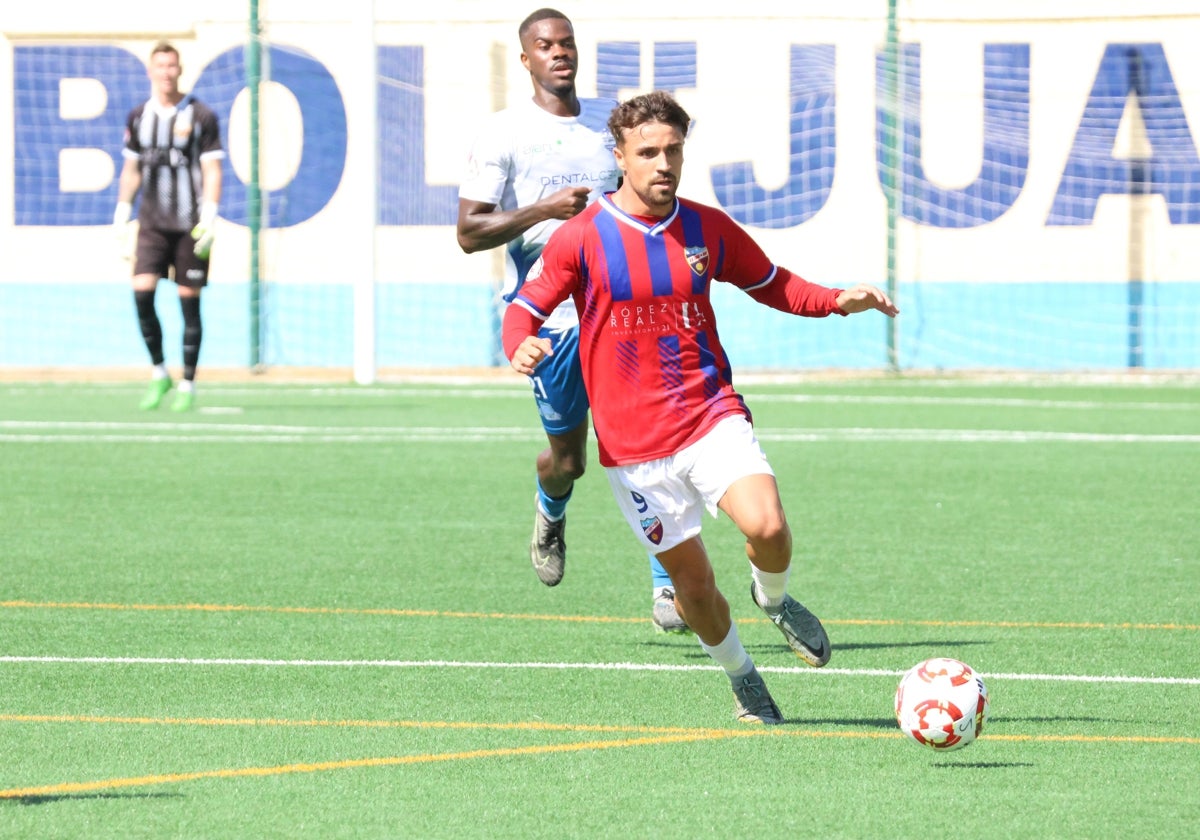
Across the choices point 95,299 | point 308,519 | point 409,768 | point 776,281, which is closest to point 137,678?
point 409,768

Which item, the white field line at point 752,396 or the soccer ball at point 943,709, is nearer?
the soccer ball at point 943,709

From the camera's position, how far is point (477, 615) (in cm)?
788

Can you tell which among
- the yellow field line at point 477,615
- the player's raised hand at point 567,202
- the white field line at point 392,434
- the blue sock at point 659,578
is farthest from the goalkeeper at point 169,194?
the player's raised hand at point 567,202

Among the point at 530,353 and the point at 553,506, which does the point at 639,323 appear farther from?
the point at 553,506

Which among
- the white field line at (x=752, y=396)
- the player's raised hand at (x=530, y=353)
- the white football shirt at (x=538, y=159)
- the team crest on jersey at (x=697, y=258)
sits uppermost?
the white football shirt at (x=538, y=159)

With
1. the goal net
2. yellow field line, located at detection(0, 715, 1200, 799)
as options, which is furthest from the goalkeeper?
yellow field line, located at detection(0, 715, 1200, 799)

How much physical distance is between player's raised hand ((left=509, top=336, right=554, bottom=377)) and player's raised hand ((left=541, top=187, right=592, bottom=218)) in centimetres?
154

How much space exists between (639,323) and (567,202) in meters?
1.36

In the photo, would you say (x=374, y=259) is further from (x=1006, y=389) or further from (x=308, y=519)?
(x=308, y=519)

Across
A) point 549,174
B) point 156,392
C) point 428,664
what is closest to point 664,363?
point 428,664

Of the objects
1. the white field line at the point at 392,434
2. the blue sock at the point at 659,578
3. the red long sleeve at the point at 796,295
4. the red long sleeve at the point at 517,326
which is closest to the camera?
the red long sleeve at the point at 517,326

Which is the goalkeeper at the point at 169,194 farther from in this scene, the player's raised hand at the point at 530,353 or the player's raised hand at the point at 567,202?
the player's raised hand at the point at 530,353

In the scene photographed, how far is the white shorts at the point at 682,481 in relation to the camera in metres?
5.84

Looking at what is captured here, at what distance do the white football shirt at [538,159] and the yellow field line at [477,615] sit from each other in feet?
3.78
